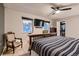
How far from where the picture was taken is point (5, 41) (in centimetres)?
116

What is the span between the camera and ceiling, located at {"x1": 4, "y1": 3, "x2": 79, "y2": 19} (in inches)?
43.7

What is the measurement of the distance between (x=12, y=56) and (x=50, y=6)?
2.60 ft

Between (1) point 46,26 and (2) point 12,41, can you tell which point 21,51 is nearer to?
(2) point 12,41

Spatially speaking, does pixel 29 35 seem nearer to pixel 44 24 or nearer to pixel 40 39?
pixel 40 39

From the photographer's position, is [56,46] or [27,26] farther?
[27,26]

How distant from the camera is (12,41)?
3.91ft

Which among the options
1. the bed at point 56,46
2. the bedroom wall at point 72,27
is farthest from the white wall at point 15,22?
the bedroom wall at point 72,27

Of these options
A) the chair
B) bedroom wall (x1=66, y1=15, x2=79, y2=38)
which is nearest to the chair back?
the chair

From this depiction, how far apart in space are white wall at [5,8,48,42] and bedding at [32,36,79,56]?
0.17 m

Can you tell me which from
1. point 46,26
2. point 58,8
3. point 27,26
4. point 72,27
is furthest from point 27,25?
point 72,27

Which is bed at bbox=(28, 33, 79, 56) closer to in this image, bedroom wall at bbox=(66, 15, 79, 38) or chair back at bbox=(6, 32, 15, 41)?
bedroom wall at bbox=(66, 15, 79, 38)

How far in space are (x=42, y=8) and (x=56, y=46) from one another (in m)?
0.51

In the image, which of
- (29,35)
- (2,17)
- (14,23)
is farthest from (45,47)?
(2,17)

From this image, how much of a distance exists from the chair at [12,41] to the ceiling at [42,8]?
0.35m
